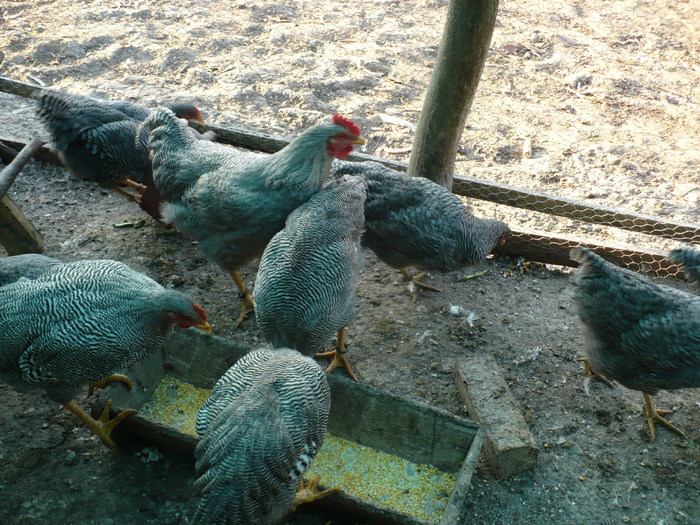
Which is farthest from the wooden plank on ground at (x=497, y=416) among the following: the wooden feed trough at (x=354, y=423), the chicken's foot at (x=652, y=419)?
the chicken's foot at (x=652, y=419)

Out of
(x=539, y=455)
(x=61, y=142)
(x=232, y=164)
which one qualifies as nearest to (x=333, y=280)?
(x=232, y=164)

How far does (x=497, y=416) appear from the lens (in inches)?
142

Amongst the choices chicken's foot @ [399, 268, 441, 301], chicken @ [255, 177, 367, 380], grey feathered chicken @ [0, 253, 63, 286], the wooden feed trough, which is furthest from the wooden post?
grey feathered chicken @ [0, 253, 63, 286]

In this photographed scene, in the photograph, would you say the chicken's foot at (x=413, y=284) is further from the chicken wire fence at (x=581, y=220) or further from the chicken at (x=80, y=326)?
the chicken at (x=80, y=326)

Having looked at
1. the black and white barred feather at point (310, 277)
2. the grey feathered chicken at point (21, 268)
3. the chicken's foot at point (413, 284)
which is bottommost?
the chicken's foot at point (413, 284)

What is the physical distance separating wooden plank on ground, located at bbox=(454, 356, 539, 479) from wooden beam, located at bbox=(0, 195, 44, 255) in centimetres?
342

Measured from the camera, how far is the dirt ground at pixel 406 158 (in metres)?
3.47

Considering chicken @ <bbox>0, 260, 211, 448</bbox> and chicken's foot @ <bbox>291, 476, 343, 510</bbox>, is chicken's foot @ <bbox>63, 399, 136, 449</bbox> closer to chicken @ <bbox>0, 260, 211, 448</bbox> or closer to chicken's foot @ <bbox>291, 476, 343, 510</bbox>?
chicken @ <bbox>0, 260, 211, 448</bbox>

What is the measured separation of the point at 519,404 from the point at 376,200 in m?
1.67

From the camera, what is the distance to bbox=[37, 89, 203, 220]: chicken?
190 inches

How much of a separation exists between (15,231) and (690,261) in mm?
4770

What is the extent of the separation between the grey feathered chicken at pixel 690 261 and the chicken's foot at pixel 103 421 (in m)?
3.34

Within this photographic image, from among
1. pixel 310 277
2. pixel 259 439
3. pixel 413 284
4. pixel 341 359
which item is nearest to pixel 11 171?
pixel 310 277

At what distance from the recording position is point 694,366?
3.32 meters
